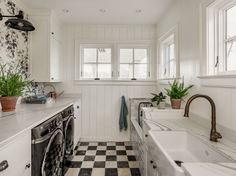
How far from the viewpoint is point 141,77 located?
12.7ft

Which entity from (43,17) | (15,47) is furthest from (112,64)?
(15,47)

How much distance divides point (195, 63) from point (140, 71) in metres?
1.93

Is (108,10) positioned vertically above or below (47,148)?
above

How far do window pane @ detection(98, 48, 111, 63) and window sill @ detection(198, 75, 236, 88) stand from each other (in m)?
2.34

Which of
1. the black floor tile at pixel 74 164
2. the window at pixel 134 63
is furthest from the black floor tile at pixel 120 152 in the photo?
the window at pixel 134 63

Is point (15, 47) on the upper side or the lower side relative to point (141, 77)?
upper

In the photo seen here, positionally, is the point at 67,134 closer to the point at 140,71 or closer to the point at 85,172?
the point at 85,172

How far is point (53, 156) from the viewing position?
5.99 ft

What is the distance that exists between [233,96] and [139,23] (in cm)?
273

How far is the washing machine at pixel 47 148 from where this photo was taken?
4.66 feet

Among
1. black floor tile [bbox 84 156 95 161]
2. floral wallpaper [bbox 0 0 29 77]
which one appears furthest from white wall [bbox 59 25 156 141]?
floral wallpaper [bbox 0 0 29 77]

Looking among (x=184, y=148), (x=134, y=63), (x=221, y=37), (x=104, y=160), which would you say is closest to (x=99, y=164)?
(x=104, y=160)

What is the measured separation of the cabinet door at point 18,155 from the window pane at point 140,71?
2.80 m

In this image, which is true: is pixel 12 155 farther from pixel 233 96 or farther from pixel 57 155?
pixel 233 96
